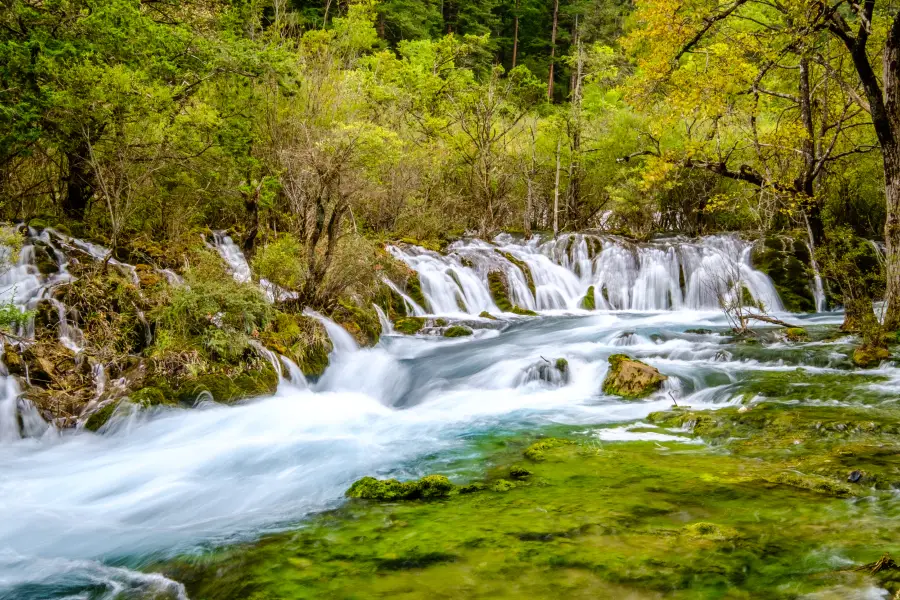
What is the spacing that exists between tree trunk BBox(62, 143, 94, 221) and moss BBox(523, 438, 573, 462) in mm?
10435

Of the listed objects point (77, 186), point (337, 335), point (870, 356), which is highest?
point (77, 186)

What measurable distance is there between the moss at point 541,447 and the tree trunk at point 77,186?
10.4 m

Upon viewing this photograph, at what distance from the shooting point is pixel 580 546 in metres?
4.40

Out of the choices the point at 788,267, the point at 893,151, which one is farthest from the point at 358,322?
the point at 788,267

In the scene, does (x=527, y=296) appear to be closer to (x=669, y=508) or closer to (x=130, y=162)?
(x=130, y=162)

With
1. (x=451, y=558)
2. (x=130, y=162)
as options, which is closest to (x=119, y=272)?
(x=130, y=162)

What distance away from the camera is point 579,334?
15.5 meters

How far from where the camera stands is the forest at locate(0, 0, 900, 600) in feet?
17.1

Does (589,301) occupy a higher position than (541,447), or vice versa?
(589,301)

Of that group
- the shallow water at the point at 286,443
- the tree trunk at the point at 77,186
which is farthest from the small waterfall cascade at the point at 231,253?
the shallow water at the point at 286,443

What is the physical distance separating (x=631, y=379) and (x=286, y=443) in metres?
6.10

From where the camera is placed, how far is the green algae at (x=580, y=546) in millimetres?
Answer: 3844

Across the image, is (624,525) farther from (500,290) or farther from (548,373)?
(500,290)

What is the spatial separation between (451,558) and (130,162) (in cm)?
1071
